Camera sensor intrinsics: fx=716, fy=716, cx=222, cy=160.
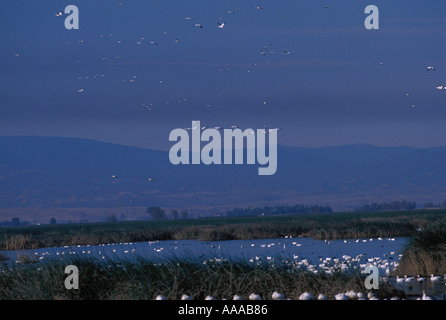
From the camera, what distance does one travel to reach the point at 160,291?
1786cm

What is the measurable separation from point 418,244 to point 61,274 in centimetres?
1398

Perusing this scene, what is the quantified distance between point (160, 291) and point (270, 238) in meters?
48.0

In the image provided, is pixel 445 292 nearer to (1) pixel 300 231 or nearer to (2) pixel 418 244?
(2) pixel 418 244

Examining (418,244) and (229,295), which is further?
(418,244)

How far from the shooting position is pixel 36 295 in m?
17.8
